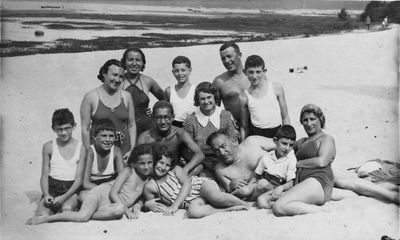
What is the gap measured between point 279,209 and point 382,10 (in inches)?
120

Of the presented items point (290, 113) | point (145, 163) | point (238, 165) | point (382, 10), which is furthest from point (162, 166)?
point (382, 10)

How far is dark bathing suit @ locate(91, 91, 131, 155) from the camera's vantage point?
3.62m

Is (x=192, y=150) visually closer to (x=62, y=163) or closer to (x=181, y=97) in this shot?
(x=181, y=97)

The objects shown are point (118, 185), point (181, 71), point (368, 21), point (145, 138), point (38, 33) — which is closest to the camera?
point (118, 185)

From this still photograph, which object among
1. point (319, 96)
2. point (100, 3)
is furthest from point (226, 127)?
point (319, 96)

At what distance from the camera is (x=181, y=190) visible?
3248 millimetres

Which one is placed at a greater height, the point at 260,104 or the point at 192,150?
the point at 260,104

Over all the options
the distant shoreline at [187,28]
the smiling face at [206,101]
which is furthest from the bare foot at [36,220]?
the distant shoreline at [187,28]

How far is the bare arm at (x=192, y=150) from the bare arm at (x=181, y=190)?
12cm

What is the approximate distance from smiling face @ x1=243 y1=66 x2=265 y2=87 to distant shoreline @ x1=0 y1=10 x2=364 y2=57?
58.4 inches

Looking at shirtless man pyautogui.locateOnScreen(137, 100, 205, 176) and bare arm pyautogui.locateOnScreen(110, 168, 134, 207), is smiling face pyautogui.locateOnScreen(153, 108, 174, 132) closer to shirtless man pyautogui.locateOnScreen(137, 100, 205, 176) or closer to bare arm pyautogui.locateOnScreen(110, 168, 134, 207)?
shirtless man pyautogui.locateOnScreen(137, 100, 205, 176)

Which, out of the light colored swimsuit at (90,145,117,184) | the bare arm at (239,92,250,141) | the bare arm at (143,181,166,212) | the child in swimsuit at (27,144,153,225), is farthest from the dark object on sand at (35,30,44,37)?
the bare arm at (143,181,166,212)

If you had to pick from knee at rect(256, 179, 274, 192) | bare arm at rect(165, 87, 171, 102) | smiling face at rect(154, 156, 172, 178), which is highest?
bare arm at rect(165, 87, 171, 102)

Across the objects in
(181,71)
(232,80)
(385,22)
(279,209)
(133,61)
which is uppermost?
(385,22)
